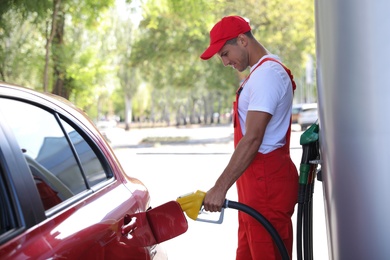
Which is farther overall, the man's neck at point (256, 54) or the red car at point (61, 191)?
the man's neck at point (256, 54)

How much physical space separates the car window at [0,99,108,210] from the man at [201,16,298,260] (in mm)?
689

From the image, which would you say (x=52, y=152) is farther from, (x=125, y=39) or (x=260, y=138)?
(x=125, y=39)

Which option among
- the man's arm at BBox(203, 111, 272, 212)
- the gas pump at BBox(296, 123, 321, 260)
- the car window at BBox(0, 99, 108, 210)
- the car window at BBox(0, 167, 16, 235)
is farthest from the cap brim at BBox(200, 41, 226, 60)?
the car window at BBox(0, 167, 16, 235)

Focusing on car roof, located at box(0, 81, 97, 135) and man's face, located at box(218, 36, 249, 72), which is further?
man's face, located at box(218, 36, 249, 72)

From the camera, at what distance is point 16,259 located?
1.78 metres

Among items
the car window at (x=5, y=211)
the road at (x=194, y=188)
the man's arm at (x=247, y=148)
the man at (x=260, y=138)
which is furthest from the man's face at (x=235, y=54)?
the car window at (x=5, y=211)

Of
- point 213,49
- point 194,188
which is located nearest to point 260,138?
point 213,49

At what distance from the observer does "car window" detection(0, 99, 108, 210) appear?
229 cm

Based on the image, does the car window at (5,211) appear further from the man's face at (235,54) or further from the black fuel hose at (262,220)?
the man's face at (235,54)

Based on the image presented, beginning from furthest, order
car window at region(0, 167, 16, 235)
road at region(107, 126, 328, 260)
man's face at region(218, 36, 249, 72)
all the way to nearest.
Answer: road at region(107, 126, 328, 260), man's face at region(218, 36, 249, 72), car window at region(0, 167, 16, 235)

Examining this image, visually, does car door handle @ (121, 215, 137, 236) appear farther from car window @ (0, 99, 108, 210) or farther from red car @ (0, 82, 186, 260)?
car window @ (0, 99, 108, 210)

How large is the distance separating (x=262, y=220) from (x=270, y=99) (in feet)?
1.97

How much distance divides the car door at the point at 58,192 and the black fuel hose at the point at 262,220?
16.9 inches

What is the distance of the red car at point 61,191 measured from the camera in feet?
6.62
